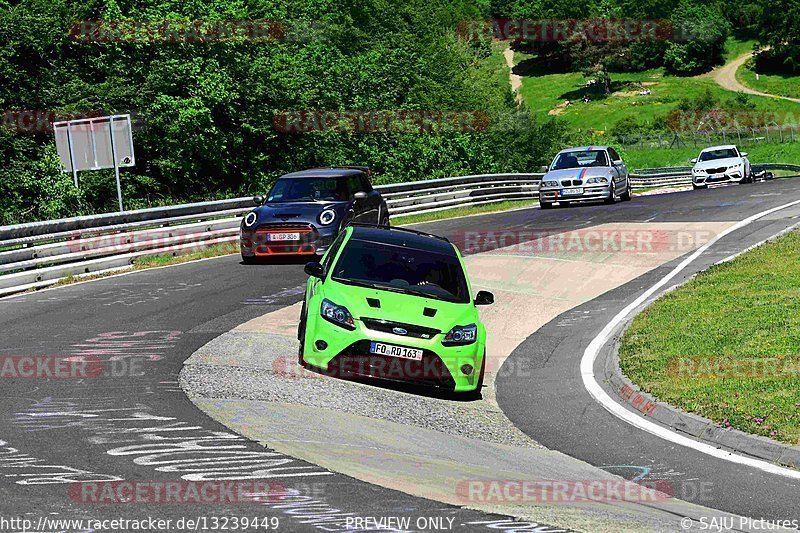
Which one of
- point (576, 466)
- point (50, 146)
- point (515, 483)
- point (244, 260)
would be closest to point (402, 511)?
point (515, 483)

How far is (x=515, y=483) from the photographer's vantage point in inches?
311

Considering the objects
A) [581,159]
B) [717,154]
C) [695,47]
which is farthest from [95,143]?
[695,47]

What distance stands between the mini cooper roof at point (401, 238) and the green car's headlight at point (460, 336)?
162 cm

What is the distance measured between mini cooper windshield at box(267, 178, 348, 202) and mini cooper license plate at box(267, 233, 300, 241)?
81 cm

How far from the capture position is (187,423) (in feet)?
30.0

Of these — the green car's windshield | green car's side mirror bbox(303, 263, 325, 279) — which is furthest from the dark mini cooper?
green car's side mirror bbox(303, 263, 325, 279)

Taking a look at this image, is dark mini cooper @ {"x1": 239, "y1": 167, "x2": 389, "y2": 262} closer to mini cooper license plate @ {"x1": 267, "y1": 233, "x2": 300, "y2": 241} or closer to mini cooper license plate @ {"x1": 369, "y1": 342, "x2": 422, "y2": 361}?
Answer: mini cooper license plate @ {"x1": 267, "y1": 233, "x2": 300, "y2": 241}

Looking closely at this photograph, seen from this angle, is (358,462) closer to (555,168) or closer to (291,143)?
(555,168)

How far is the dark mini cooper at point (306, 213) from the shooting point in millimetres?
20312

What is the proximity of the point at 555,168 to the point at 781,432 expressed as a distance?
81.2ft

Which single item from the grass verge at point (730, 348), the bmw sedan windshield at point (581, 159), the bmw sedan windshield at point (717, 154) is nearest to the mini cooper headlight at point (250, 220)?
the grass verge at point (730, 348)

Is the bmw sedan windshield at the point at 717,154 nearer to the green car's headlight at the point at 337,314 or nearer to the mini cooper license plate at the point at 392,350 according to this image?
the green car's headlight at the point at 337,314

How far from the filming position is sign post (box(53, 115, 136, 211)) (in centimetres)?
2472

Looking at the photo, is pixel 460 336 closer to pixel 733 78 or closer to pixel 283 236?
pixel 283 236
